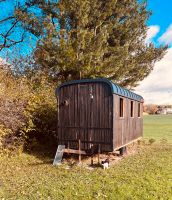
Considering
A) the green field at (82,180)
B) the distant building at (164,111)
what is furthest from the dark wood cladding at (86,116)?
the distant building at (164,111)

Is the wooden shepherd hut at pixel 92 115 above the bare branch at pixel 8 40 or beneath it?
beneath

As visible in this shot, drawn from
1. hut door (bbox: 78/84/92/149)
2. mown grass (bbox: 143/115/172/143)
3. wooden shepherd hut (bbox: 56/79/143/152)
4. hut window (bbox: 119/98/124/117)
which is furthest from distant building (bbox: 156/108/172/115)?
hut door (bbox: 78/84/92/149)

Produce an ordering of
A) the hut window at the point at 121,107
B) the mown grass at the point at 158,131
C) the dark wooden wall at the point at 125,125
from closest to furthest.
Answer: the dark wooden wall at the point at 125,125 < the hut window at the point at 121,107 < the mown grass at the point at 158,131

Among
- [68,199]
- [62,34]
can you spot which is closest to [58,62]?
[62,34]

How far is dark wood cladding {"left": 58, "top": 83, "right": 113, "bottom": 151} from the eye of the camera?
8.40 meters

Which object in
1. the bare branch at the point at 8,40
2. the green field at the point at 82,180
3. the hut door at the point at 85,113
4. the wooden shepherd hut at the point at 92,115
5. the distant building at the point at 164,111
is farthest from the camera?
the distant building at the point at 164,111

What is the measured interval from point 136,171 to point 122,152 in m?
2.81

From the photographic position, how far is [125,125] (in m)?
9.95

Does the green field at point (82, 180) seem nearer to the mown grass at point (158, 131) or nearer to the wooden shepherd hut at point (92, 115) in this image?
the wooden shepherd hut at point (92, 115)

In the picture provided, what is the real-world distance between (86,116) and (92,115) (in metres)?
0.26

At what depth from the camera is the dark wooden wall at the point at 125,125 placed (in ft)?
27.8

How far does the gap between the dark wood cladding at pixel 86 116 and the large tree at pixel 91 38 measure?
4403 mm

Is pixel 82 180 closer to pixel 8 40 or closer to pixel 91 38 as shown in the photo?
pixel 91 38

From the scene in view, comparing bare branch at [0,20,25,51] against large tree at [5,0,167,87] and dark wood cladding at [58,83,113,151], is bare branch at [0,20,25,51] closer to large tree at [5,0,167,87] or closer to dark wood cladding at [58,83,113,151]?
large tree at [5,0,167,87]
